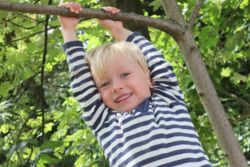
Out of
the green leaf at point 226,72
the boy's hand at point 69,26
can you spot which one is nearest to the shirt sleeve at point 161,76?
the boy's hand at point 69,26

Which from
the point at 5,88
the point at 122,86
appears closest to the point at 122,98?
the point at 122,86

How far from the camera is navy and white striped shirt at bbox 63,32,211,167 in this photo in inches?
60.4

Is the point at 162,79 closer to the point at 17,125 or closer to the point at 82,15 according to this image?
the point at 82,15

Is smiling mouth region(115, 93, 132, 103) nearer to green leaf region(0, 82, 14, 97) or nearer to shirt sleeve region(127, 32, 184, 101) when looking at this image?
shirt sleeve region(127, 32, 184, 101)

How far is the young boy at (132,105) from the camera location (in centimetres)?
154

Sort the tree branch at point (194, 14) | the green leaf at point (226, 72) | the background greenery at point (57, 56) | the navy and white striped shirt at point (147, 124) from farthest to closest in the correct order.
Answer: the green leaf at point (226, 72) → the background greenery at point (57, 56) → the tree branch at point (194, 14) → the navy and white striped shirt at point (147, 124)

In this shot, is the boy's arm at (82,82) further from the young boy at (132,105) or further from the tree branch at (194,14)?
the tree branch at (194,14)

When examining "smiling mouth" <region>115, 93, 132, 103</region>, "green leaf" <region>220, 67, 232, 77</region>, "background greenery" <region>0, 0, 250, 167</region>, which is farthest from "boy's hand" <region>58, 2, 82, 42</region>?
"green leaf" <region>220, 67, 232, 77</region>

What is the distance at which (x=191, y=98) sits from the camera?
293 cm

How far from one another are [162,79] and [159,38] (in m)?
1.41

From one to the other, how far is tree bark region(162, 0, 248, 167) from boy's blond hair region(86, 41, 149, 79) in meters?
0.13

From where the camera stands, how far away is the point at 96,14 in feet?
4.86

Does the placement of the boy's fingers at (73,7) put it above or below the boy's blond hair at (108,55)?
above

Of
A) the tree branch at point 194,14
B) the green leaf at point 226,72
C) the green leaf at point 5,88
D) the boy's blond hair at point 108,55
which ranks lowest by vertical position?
the boy's blond hair at point 108,55
